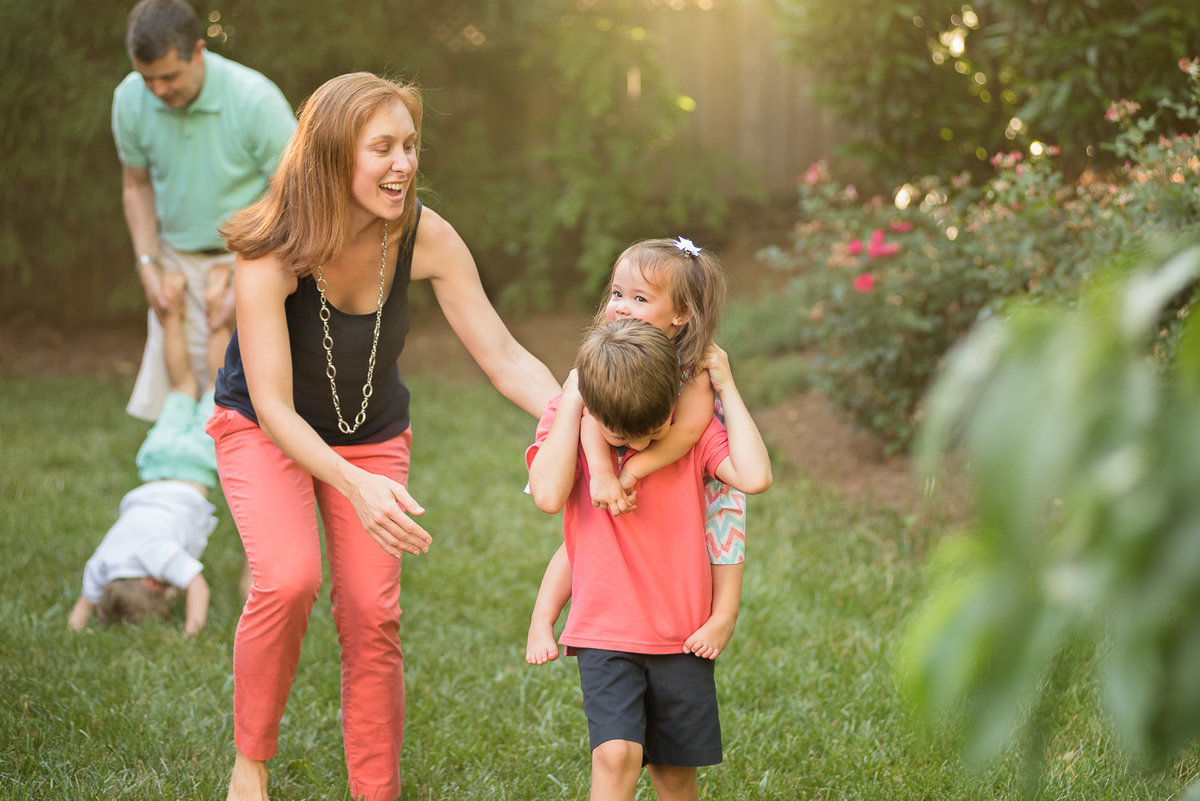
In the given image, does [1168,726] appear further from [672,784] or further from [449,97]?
[449,97]

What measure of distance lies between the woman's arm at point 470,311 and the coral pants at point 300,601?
15.1 inches

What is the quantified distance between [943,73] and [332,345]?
4442 mm

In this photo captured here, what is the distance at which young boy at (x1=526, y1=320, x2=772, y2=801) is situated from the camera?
6.94 feet

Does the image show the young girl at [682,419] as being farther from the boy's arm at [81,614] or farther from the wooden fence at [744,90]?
the wooden fence at [744,90]

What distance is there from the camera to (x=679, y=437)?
2203 millimetres

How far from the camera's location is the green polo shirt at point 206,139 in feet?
14.0

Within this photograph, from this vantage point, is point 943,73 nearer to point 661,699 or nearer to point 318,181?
point 318,181

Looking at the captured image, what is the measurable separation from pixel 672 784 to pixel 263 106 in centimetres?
313

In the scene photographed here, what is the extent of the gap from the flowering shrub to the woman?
2348 mm

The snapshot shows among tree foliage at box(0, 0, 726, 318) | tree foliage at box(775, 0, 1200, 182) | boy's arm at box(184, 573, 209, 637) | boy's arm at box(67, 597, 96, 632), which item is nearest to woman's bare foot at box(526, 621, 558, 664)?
boy's arm at box(184, 573, 209, 637)

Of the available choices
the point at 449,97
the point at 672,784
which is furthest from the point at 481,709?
the point at 449,97

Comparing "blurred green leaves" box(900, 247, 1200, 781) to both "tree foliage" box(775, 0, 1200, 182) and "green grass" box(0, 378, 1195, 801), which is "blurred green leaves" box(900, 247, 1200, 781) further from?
"tree foliage" box(775, 0, 1200, 182)

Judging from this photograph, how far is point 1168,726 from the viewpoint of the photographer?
2.32 feet

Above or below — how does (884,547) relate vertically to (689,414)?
below
